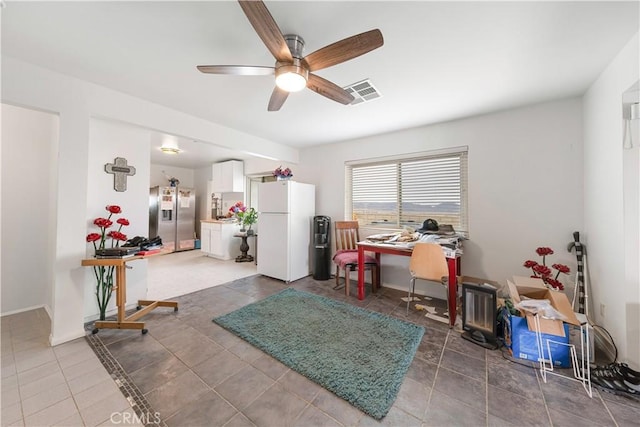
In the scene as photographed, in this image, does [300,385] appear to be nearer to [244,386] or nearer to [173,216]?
[244,386]

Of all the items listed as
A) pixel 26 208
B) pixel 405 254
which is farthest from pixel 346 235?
pixel 26 208

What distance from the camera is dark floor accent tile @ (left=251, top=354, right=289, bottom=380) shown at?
5.44 feet

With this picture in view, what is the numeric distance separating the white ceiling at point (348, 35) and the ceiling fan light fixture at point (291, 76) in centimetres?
22

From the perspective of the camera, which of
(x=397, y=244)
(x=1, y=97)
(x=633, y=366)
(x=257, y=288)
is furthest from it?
(x=257, y=288)

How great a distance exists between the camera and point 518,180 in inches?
102

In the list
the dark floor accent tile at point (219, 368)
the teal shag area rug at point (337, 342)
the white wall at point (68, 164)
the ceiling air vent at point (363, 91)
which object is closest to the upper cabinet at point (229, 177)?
the white wall at point (68, 164)

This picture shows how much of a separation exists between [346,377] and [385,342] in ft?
1.94

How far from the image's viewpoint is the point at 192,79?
80.4 inches

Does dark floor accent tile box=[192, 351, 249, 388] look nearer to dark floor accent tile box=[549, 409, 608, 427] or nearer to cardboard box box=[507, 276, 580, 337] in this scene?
dark floor accent tile box=[549, 409, 608, 427]

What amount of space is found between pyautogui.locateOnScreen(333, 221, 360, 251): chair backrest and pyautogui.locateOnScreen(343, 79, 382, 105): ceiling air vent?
1926 millimetres

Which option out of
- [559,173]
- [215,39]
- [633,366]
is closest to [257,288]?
[215,39]

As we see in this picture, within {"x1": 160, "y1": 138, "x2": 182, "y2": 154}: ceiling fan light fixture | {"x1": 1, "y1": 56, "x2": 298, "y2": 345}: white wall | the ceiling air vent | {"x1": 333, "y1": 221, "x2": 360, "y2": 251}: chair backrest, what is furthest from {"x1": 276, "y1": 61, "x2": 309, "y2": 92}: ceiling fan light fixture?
{"x1": 160, "y1": 138, "x2": 182, "y2": 154}: ceiling fan light fixture

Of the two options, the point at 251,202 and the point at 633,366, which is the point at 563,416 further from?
the point at 251,202

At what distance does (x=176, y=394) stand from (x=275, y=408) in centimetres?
68
